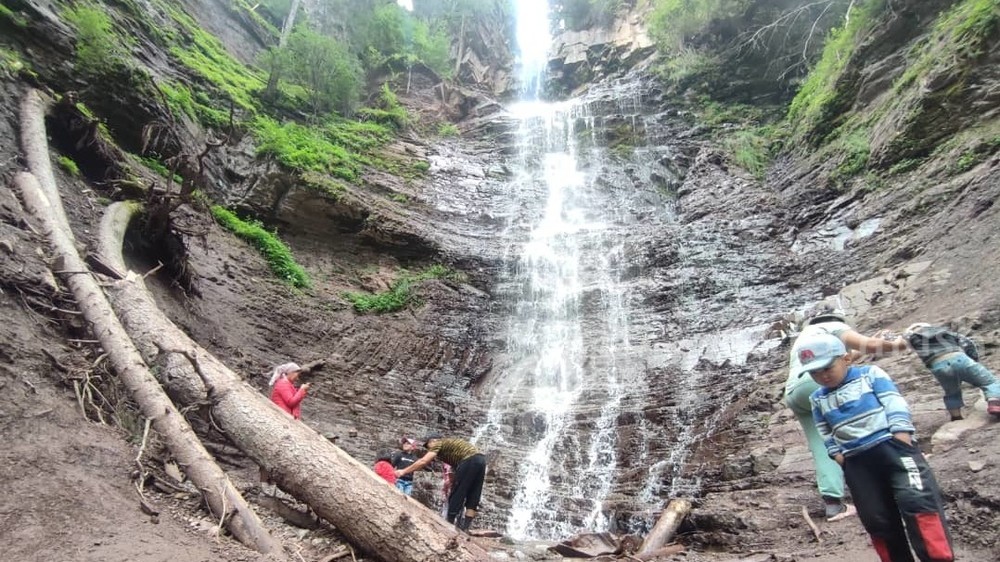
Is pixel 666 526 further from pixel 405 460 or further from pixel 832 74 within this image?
pixel 832 74

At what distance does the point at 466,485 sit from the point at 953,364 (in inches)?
184

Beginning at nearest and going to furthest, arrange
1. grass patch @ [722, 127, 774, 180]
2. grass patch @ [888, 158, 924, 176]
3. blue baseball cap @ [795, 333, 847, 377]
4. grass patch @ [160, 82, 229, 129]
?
blue baseball cap @ [795, 333, 847, 377]
grass patch @ [888, 158, 924, 176]
grass patch @ [160, 82, 229, 129]
grass patch @ [722, 127, 774, 180]

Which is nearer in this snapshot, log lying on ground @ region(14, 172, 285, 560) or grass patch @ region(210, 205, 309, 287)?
log lying on ground @ region(14, 172, 285, 560)

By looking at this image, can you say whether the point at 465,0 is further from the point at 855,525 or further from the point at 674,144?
the point at 855,525

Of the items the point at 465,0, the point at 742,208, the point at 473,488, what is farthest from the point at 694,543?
→ the point at 465,0

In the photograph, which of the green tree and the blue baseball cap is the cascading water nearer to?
the blue baseball cap

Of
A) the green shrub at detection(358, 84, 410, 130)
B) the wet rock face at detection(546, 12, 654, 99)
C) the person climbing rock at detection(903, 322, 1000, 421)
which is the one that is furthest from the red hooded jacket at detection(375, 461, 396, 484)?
the wet rock face at detection(546, 12, 654, 99)

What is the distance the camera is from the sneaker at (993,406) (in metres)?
4.21

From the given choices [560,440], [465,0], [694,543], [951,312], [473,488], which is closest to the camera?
[694,543]

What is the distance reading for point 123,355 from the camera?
209 inches

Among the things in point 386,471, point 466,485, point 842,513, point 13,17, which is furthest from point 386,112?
point 842,513

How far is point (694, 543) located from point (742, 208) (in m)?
11.2

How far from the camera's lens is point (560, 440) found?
32.2 ft

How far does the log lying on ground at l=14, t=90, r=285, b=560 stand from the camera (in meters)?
4.05
